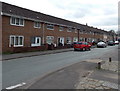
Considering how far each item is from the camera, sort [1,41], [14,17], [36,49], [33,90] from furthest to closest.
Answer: [36,49] < [14,17] < [1,41] < [33,90]

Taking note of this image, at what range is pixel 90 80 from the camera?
668 centimetres

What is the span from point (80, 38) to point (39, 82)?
1530 inches

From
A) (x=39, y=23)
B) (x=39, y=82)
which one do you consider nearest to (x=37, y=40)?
(x=39, y=23)

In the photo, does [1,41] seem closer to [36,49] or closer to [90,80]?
[36,49]

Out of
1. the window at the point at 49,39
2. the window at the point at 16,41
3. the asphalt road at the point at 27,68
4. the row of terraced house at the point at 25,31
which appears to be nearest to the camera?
the asphalt road at the point at 27,68

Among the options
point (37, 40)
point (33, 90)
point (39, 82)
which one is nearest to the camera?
point (33, 90)

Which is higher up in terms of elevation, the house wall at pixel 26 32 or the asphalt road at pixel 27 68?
the house wall at pixel 26 32

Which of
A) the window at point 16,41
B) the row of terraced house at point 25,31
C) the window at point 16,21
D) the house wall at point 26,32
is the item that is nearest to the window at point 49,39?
the row of terraced house at point 25,31

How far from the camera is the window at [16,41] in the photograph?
20906 mm

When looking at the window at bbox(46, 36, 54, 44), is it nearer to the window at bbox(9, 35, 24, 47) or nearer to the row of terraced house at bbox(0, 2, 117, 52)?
the row of terraced house at bbox(0, 2, 117, 52)

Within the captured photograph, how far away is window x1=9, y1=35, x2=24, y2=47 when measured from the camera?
2091cm

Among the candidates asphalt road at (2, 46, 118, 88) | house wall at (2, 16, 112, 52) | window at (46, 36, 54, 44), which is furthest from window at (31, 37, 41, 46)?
asphalt road at (2, 46, 118, 88)

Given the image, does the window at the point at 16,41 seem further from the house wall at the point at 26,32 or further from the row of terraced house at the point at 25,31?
the house wall at the point at 26,32

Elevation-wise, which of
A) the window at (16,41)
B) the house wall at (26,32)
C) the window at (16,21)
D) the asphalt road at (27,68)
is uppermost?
the window at (16,21)
